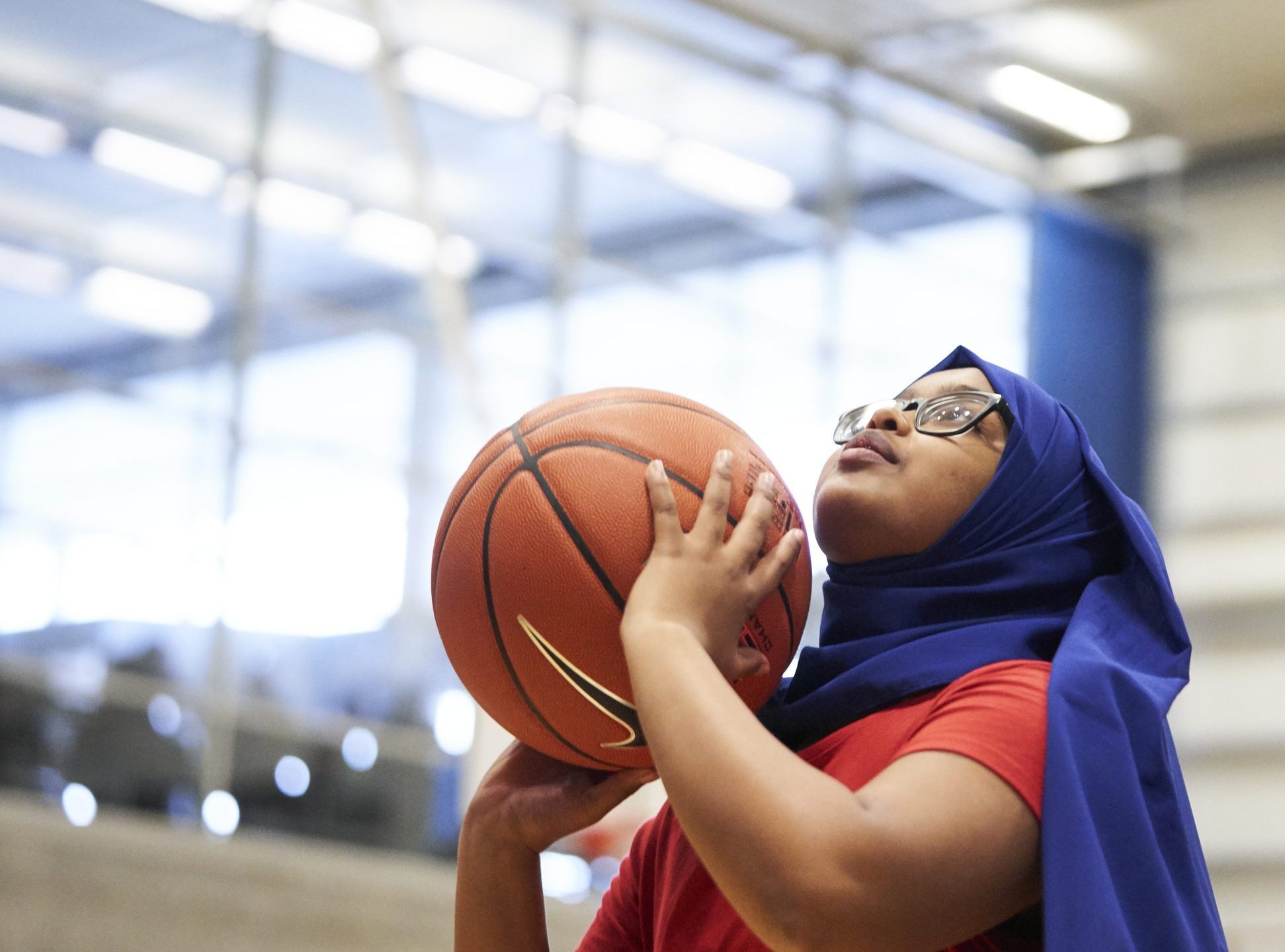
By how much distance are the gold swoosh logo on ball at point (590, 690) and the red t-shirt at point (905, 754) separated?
15 centimetres

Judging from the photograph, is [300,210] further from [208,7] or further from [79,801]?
[79,801]

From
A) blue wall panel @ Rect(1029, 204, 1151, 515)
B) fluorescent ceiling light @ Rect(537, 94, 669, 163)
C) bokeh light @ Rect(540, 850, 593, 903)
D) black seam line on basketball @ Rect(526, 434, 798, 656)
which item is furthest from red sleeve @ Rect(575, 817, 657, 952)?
blue wall panel @ Rect(1029, 204, 1151, 515)

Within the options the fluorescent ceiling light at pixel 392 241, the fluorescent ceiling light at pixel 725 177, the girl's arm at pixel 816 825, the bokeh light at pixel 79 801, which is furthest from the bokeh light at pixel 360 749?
the girl's arm at pixel 816 825

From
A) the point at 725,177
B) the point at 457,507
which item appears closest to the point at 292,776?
the point at 725,177

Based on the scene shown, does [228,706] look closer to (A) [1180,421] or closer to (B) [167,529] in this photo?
(B) [167,529]

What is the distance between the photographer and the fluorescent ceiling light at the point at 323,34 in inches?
341

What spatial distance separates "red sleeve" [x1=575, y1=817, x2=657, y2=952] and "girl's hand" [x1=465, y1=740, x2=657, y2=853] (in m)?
0.08

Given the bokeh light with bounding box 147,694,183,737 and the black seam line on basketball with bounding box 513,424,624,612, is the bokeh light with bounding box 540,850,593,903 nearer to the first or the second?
the bokeh light with bounding box 147,694,183,737

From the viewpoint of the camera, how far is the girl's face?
177cm

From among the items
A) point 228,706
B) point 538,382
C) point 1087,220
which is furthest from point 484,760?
point 1087,220

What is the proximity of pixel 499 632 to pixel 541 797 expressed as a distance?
0.78 feet

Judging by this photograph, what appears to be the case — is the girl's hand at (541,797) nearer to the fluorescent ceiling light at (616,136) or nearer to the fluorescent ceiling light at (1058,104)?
the fluorescent ceiling light at (616,136)

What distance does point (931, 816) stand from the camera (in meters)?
1.42

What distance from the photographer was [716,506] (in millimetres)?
1628
